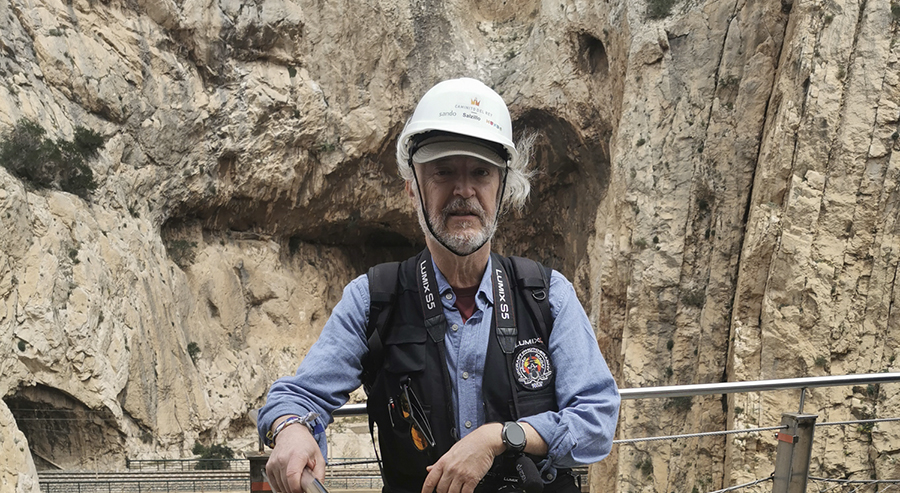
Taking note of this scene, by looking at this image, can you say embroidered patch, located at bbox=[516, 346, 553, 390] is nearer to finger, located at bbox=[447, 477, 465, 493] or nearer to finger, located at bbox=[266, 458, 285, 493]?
finger, located at bbox=[447, 477, 465, 493]

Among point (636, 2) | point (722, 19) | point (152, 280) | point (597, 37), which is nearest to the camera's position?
point (722, 19)

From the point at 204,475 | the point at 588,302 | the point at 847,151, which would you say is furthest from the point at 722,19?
the point at 204,475

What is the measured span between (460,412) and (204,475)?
1338cm

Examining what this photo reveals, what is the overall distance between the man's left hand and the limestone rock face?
7.83 meters

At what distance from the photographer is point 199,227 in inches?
760

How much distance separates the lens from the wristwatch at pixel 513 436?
1.50 metres

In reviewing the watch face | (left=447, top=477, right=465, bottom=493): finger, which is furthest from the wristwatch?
(left=447, top=477, right=465, bottom=493): finger

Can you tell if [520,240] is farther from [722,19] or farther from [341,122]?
[722,19]

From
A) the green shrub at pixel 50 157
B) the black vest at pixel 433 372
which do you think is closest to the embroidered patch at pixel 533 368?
the black vest at pixel 433 372

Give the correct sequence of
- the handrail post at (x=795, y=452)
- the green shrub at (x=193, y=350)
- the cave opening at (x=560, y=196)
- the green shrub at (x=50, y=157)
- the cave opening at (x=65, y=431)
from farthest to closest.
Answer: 1. the cave opening at (x=560, y=196)
2. the green shrub at (x=193, y=350)
3. the cave opening at (x=65, y=431)
4. the green shrub at (x=50, y=157)
5. the handrail post at (x=795, y=452)

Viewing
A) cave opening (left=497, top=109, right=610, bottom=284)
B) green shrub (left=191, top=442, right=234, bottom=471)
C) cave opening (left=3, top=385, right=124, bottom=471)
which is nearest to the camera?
cave opening (left=3, top=385, right=124, bottom=471)

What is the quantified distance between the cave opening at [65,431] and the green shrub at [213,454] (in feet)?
6.13

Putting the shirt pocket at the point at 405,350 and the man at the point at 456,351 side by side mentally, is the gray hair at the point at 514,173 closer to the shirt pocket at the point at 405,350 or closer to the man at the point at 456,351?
the man at the point at 456,351

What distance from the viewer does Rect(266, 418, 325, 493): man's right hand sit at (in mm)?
1538
